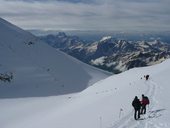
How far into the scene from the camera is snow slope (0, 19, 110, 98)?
11200cm

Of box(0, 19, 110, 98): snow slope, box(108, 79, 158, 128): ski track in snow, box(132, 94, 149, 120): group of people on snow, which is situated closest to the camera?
box(108, 79, 158, 128): ski track in snow

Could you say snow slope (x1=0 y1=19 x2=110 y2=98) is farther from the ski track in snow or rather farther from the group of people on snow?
the group of people on snow

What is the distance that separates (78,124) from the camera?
1633 inches

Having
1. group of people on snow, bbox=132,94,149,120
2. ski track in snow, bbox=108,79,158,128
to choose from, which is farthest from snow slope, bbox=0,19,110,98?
group of people on snow, bbox=132,94,149,120

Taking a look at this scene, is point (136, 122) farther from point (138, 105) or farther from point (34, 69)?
point (34, 69)

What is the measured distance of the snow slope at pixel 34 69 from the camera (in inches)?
4409

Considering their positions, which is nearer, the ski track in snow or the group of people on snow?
the ski track in snow

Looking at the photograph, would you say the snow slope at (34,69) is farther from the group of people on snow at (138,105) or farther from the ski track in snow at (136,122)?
the group of people on snow at (138,105)

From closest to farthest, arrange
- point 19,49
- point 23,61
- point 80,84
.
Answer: point 80,84 < point 23,61 < point 19,49

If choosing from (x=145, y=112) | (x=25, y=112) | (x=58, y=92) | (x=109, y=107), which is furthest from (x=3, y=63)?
(x=145, y=112)

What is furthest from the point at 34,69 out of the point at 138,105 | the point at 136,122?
the point at 136,122

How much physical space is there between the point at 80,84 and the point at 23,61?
28291mm

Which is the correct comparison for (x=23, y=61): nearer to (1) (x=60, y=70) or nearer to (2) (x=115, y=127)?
(1) (x=60, y=70)

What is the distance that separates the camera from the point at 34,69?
136 metres
